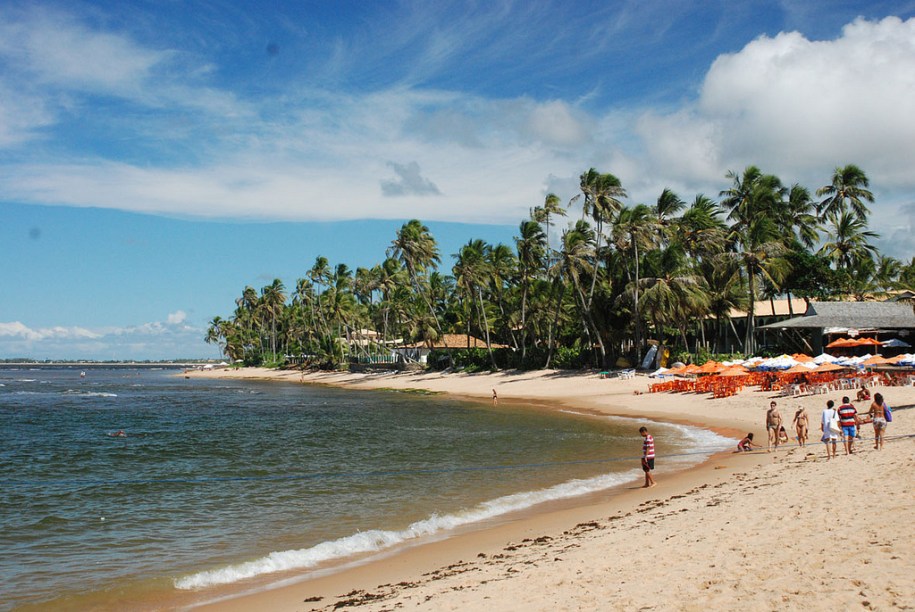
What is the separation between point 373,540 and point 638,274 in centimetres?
4287

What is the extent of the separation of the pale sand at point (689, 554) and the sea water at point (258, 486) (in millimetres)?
1558

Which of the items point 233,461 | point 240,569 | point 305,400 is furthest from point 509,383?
point 240,569

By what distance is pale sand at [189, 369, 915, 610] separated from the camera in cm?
691

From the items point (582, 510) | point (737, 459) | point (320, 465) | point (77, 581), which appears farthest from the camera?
point (320, 465)

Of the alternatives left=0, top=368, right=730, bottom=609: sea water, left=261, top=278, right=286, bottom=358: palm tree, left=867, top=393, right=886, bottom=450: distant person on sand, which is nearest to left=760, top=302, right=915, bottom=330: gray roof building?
left=0, top=368, right=730, bottom=609: sea water

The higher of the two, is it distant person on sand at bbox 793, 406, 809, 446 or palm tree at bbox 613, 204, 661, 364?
palm tree at bbox 613, 204, 661, 364

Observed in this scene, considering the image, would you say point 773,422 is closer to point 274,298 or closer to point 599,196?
point 599,196

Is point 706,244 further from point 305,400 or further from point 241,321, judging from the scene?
point 241,321

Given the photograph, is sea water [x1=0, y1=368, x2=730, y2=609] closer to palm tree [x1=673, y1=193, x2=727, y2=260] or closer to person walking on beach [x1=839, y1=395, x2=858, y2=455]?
person walking on beach [x1=839, y1=395, x2=858, y2=455]

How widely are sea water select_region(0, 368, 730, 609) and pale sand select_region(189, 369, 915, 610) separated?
1.56 m

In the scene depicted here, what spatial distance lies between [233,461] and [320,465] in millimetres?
3222

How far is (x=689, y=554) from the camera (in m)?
8.54

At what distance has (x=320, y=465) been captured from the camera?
2123 cm

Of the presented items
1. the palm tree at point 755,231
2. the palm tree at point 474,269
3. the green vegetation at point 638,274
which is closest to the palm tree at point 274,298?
the green vegetation at point 638,274
